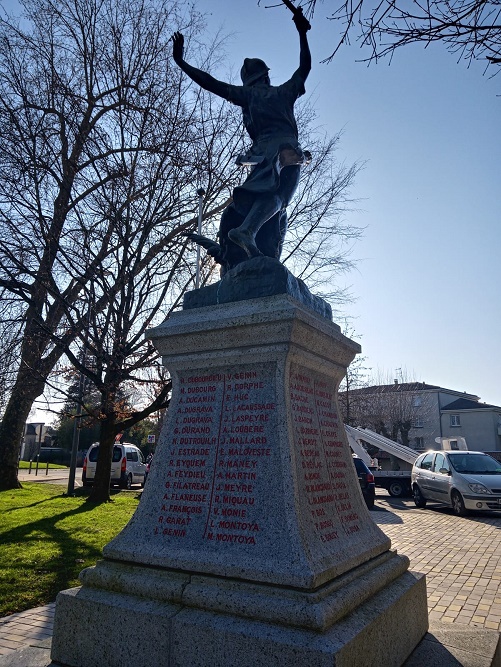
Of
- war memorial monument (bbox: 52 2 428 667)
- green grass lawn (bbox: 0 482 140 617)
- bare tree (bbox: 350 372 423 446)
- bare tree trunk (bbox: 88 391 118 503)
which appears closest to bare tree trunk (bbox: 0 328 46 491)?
green grass lawn (bbox: 0 482 140 617)

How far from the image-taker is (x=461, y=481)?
41.8 ft

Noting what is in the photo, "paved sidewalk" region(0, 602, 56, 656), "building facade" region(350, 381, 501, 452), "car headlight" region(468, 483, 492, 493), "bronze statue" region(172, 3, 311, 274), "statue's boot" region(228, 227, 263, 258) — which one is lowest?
"paved sidewalk" region(0, 602, 56, 656)

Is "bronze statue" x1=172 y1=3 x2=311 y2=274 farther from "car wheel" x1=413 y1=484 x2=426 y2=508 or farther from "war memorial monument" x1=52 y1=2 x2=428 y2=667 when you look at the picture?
"car wheel" x1=413 y1=484 x2=426 y2=508

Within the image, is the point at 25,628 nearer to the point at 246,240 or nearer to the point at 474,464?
the point at 246,240

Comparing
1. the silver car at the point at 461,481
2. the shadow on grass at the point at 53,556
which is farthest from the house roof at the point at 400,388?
the shadow on grass at the point at 53,556

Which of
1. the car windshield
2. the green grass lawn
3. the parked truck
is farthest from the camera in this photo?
the parked truck

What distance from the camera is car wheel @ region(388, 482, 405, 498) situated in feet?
62.0

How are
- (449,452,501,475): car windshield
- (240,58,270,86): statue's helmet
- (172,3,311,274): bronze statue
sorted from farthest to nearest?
(449,452,501,475): car windshield → (240,58,270,86): statue's helmet → (172,3,311,274): bronze statue

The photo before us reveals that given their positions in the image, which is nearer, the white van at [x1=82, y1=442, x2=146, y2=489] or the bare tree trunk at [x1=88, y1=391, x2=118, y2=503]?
the bare tree trunk at [x1=88, y1=391, x2=118, y2=503]

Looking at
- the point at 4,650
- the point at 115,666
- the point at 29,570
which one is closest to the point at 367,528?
the point at 115,666

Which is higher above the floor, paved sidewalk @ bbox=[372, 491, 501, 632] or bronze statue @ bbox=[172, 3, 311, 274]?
bronze statue @ bbox=[172, 3, 311, 274]

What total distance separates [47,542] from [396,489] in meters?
14.3

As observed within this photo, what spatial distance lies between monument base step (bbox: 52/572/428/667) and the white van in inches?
659

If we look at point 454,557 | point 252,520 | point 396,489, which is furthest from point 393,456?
point 252,520
